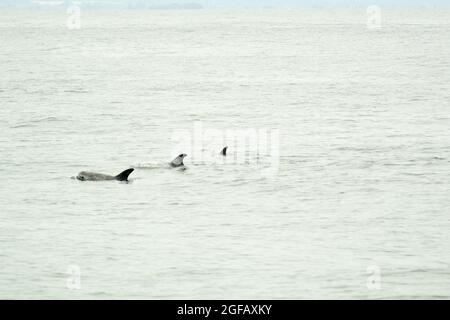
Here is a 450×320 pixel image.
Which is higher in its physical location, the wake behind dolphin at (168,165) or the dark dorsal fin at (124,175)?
the dark dorsal fin at (124,175)

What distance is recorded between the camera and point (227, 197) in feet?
75.0

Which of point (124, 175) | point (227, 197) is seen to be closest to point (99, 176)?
point (124, 175)

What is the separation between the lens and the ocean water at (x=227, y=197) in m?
16.0

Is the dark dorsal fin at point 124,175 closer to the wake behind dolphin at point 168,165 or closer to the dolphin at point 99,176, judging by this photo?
the dolphin at point 99,176

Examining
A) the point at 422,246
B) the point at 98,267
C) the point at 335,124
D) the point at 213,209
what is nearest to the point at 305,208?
the point at 213,209

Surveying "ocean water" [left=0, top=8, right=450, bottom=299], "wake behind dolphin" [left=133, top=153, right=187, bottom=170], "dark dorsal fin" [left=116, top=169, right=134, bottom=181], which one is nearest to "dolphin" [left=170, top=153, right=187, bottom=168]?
"wake behind dolphin" [left=133, top=153, right=187, bottom=170]

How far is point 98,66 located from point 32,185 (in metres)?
58.1

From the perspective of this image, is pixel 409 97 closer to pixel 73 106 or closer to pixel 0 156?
pixel 73 106

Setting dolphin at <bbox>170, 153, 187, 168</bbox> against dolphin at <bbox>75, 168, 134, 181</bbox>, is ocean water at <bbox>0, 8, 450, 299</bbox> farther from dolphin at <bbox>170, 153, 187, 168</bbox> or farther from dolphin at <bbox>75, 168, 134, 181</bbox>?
dolphin at <bbox>170, 153, 187, 168</bbox>

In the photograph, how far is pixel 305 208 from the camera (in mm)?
21531

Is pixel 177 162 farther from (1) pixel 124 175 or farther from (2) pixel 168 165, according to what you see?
(1) pixel 124 175

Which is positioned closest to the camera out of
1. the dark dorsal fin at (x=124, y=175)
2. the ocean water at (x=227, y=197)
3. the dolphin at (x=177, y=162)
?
the ocean water at (x=227, y=197)

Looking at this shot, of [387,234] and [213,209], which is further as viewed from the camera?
[213,209]

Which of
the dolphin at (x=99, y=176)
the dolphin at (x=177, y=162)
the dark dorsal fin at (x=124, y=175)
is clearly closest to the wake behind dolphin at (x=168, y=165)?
the dolphin at (x=177, y=162)
